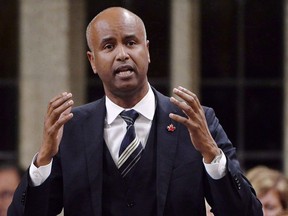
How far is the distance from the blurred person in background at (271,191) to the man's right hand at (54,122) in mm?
2679

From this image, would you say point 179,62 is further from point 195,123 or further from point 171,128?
point 195,123

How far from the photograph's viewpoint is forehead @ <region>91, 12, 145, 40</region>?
455 centimetres

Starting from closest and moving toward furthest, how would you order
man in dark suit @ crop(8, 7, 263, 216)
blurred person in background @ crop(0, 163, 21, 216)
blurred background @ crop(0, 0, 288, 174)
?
man in dark suit @ crop(8, 7, 263, 216)
blurred person in background @ crop(0, 163, 21, 216)
blurred background @ crop(0, 0, 288, 174)

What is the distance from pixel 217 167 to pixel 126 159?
377mm

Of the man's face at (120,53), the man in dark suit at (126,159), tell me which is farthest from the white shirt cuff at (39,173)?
the man's face at (120,53)

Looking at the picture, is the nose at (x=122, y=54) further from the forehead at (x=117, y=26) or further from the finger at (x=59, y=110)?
the finger at (x=59, y=110)

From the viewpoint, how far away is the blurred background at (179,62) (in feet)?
40.3

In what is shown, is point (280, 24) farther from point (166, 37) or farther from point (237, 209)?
point (237, 209)

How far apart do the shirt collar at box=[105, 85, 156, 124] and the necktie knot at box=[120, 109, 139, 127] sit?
0.05 ft

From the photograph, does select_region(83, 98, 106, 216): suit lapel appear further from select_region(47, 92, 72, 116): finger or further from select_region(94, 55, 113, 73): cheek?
select_region(47, 92, 72, 116): finger

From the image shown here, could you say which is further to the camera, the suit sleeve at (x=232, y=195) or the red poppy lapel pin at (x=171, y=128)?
the red poppy lapel pin at (x=171, y=128)

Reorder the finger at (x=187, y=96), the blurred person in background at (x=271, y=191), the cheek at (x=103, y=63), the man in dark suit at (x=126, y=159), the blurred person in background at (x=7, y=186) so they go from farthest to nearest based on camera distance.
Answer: the blurred person in background at (x=7, y=186) → the blurred person in background at (x=271, y=191) → the cheek at (x=103, y=63) → the man in dark suit at (x=126, y=159) → the finger at (x=187, y=96)

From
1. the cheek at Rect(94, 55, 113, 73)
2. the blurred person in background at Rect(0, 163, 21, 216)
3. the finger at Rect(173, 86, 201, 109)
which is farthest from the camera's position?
the blurred person in background at Rect(0, 163, 21, 216)

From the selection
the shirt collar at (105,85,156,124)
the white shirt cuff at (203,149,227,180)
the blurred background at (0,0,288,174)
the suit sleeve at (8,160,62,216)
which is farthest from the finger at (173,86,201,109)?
the blurred background at (0,0,288,174)
